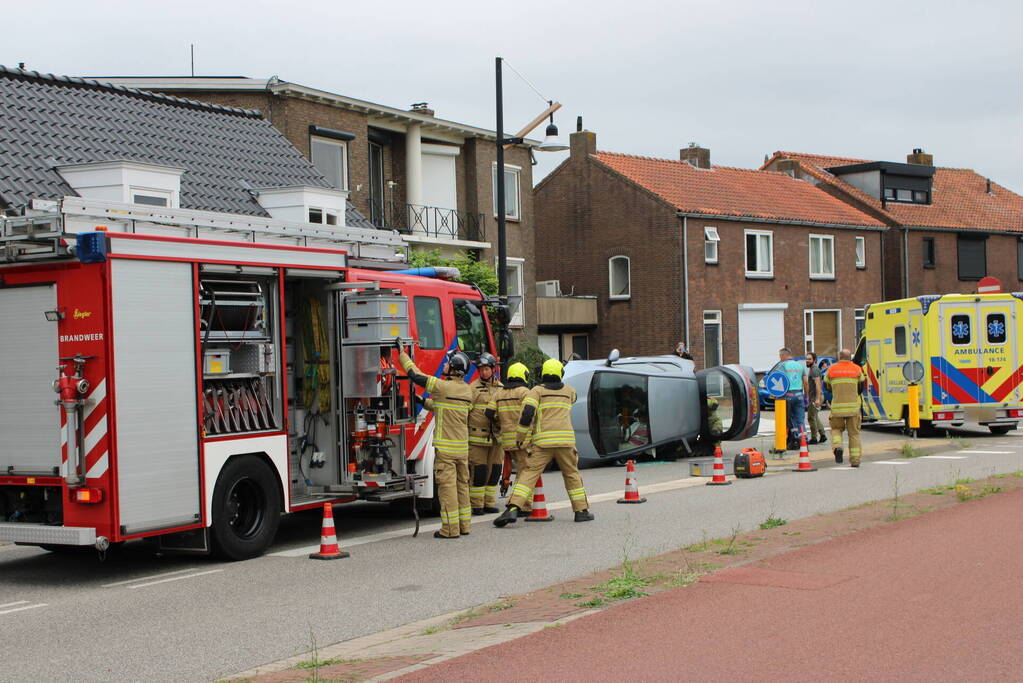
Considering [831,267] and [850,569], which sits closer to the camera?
[850,569]

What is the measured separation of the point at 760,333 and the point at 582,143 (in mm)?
8620

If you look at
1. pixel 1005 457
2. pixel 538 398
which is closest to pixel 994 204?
pixel 1005 457

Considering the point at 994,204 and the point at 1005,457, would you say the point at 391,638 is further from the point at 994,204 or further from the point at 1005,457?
the point at 994,204

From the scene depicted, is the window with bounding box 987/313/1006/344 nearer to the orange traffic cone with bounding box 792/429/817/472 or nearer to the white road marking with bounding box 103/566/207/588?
the orange traffic cone with bounding box 792/429/817/472

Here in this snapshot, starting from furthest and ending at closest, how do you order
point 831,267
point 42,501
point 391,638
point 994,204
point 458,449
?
point 994,204 → point 831,267 → point 458,449 → point 42,501 → point 391,638

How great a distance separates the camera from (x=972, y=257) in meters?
49.1

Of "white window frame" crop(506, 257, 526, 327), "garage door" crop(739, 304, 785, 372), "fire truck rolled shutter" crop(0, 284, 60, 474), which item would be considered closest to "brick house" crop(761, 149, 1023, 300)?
"garage door" crop(739, 304, 785, 372)

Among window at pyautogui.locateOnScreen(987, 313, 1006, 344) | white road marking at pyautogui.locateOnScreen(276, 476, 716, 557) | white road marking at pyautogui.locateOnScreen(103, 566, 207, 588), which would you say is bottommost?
white road marking at pyautogui.locateOnScreen(276, 476, 716, 557)

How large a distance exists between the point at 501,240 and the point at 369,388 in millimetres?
8621

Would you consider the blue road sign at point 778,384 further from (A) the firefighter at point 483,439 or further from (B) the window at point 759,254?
(B) the window at point 759,254

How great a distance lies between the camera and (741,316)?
39.3 meters

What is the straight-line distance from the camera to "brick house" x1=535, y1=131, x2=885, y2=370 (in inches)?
1496

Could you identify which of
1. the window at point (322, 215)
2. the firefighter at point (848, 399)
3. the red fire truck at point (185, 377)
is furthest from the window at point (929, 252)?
the red fire truck at point (185, 377)

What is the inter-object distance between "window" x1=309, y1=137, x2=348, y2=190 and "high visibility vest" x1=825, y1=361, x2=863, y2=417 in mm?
14937
